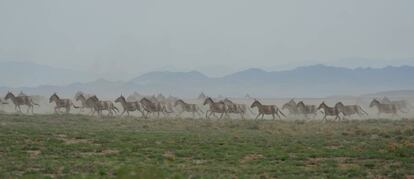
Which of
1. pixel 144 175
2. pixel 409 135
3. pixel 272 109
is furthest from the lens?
pixel 272 109

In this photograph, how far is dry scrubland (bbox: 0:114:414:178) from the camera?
17.1m

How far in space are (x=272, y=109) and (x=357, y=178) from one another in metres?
28.4

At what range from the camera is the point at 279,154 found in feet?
68.8

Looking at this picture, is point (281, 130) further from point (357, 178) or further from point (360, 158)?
point (357, 178)

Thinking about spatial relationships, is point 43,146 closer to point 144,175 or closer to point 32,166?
point 32,166

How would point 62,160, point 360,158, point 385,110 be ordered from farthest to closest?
point 385,110 → point 360,158 → point 62,160

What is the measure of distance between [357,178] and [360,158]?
4.00m

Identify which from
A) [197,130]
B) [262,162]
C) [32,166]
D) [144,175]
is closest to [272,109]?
[197,130]

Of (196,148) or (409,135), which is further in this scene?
(409,135)

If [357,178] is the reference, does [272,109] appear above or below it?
above

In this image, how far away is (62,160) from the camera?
61.2 ft

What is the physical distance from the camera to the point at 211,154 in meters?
20.8

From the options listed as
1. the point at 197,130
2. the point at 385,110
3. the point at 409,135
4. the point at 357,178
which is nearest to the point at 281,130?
the point at 197,130

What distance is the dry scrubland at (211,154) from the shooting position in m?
17.1
